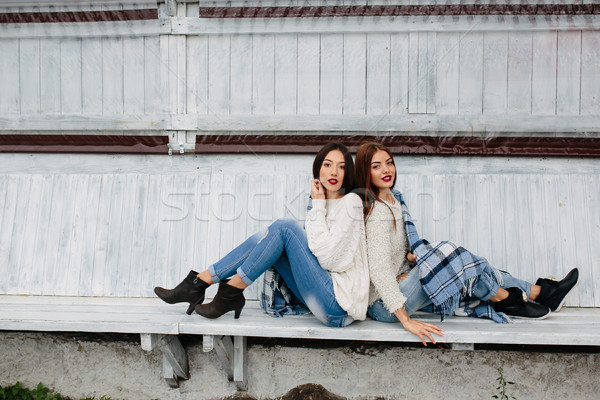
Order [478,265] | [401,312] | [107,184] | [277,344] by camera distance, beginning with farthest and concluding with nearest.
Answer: [107,184] < [277,344] < [478,265] < [401,312]

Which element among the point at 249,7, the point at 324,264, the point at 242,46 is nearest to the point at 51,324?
the point at 324,264

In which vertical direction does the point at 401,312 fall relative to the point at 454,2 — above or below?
below

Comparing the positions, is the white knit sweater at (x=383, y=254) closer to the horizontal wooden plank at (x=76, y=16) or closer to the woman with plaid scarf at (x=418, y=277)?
the woman with plaid scarf at (x=418, y=277)

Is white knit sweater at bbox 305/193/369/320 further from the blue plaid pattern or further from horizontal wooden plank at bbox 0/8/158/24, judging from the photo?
horizontal wooden plank at bbox 0/8/158/24

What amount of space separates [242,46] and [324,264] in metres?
1.69

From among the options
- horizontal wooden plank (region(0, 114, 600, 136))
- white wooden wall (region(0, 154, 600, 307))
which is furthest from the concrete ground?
horizontal wooden plank (region(0, 114, 600, 136))

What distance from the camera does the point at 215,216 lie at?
10.3ft

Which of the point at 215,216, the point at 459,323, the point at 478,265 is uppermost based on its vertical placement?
the point at 215,216

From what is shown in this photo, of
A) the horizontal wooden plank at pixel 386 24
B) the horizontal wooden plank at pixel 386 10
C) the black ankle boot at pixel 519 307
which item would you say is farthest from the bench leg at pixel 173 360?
the horizontal wooden plank at pixel 386 10

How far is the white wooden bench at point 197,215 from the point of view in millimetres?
3008

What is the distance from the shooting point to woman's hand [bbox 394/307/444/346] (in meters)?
2.19

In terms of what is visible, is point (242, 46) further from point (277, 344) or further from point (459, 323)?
point (459, 323)

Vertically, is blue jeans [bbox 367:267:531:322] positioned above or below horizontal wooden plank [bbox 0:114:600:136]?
below

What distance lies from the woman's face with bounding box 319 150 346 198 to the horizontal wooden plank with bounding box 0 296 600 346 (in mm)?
700
